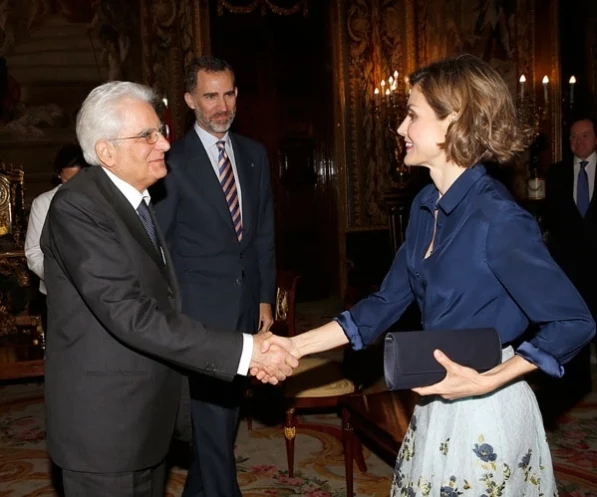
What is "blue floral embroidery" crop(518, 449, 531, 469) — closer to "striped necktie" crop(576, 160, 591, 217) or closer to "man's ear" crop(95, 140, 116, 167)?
"man's ear" crop(95, 140, 116, 167)

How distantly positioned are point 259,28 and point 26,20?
8.58 feet

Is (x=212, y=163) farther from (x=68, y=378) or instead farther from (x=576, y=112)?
(x=576, y=112)

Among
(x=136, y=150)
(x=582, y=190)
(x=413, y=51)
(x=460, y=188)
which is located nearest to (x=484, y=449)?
(x=460, y=188)

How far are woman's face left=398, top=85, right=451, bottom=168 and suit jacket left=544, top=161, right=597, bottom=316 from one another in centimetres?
353

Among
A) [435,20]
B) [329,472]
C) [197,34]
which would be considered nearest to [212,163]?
[329,472]

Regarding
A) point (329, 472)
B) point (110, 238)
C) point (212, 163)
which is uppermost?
point (212, 163)

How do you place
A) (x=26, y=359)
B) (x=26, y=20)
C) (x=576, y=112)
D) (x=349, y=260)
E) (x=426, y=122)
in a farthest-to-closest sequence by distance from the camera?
(x=349, y=260)
(x=576, y=112)
(x=26, y=20)
(x=26, y=359)
(x=426, y=122)

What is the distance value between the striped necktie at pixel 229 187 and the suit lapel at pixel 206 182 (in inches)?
2.3

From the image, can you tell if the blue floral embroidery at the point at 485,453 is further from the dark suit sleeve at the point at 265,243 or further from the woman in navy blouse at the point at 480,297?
the dark suit sleeve at the point at 265,243

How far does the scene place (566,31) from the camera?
855 cm

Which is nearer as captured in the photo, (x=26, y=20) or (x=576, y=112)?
(x=26, y=20)

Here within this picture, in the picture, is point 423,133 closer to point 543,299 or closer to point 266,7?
point 543,299

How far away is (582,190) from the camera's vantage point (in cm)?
541

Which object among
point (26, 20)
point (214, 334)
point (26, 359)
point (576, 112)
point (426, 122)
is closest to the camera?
point (426, 122)
